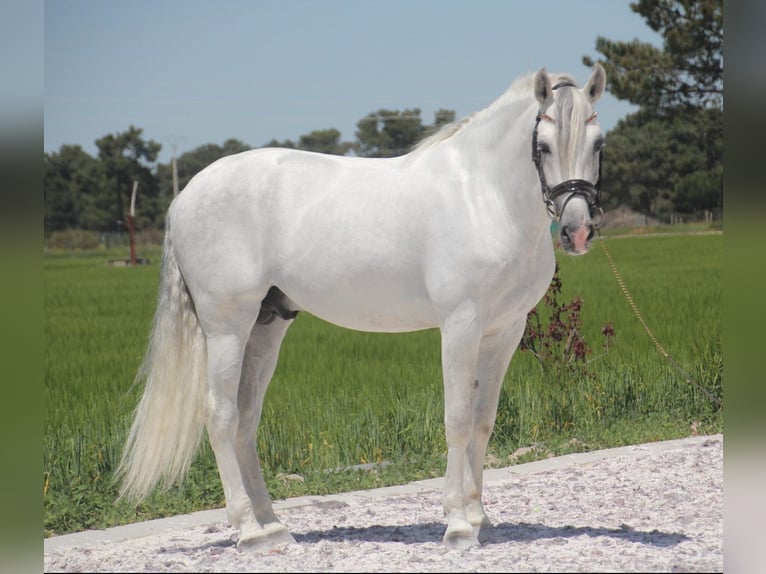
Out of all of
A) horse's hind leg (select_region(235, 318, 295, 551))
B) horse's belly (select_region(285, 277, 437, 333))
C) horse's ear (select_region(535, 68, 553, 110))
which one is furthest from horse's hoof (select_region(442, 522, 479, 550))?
horse's ear (select_region(535, 68, 553, 110))

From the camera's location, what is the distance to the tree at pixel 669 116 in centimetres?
1723

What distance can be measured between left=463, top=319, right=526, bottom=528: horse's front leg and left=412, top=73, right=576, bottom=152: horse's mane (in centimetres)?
91

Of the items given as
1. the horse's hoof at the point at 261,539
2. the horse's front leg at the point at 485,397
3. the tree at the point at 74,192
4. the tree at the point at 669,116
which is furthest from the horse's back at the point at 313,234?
the tree at the point at 74,192

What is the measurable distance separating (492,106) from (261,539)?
7.29 feet

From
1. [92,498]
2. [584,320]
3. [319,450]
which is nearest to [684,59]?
[584,320]

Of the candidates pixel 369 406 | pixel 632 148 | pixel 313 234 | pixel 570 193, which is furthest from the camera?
pixel 632 148

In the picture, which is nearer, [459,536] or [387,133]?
[459,536]

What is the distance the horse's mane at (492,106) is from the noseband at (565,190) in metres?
0.07

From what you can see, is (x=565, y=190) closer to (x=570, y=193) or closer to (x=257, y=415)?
(x=570, y=193)

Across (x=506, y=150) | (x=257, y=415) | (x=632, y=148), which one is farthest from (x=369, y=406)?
(x=632, y=148)

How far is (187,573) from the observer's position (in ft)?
13.5

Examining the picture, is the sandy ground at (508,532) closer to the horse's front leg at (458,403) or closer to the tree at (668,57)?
the horse's front leg at (458,403)

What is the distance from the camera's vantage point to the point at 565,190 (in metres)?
3.78

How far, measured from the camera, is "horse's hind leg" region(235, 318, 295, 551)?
14.6 ft
